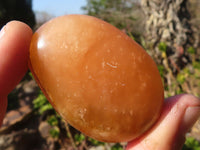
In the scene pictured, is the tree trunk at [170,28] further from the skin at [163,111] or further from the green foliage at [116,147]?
the skin at [163,111]

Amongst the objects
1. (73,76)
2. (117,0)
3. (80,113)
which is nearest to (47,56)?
(73,76)

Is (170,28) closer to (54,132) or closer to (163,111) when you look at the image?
(163,111)

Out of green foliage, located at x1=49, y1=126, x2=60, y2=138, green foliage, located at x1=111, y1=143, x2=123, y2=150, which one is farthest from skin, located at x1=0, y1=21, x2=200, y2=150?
green foliage, located at x1=49, y1=126, x2=60, y2=138

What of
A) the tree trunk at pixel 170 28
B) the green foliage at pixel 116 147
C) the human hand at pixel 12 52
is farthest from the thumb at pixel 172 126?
the tree trunk at pixel 170 28

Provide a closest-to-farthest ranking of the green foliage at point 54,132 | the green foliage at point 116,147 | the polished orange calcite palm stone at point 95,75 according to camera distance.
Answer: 1. the polished orange calcite palm stone at point 95,75
2. the green foliage at point 116,147
3. the green foliage at point 54,132

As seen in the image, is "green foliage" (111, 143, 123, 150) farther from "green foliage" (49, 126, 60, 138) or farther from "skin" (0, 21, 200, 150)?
"skin" (0, 21, 200, 150)

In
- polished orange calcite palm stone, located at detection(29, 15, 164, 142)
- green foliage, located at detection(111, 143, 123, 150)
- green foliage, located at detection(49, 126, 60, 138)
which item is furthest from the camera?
green foliage, located at detection(49, 126, 60, 138)
